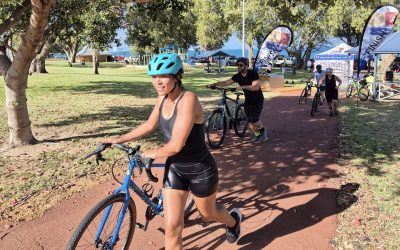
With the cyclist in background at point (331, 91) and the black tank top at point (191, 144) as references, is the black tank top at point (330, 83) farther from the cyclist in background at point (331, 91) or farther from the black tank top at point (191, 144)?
the black tank top at point (191, 144)

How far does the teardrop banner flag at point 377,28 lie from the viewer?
12.7m

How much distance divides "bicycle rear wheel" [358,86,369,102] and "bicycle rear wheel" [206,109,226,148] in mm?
10531

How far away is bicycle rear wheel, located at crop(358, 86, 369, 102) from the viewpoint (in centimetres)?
1669

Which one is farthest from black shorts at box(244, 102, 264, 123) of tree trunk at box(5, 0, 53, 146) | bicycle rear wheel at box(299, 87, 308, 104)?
bicycle rear wheel at box(299, 87, 308, 104)

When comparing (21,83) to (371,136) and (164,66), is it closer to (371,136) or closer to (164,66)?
(164,66)

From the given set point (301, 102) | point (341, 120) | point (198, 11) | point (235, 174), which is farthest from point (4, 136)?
point (198, 11)

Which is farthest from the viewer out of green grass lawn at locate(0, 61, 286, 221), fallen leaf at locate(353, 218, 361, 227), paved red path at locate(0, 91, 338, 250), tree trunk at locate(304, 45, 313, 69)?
tree trunk at locate(304, 45, 313, 69)

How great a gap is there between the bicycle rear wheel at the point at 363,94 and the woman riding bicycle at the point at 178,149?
14852 mm

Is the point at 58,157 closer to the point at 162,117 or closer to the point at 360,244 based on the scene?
the point at 162,117

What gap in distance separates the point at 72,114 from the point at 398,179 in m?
9.15

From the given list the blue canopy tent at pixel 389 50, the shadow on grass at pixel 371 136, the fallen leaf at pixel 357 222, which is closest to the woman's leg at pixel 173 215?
the fallen leaf at pixel 357 222

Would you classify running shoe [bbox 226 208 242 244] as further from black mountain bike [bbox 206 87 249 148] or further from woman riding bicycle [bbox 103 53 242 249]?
black mountain bike [bbox 206 87 249 148]

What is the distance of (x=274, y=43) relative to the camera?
19672 millimetres

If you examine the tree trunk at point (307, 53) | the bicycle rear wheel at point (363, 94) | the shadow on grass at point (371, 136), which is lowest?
the shadow on grass at point (371, 136)
